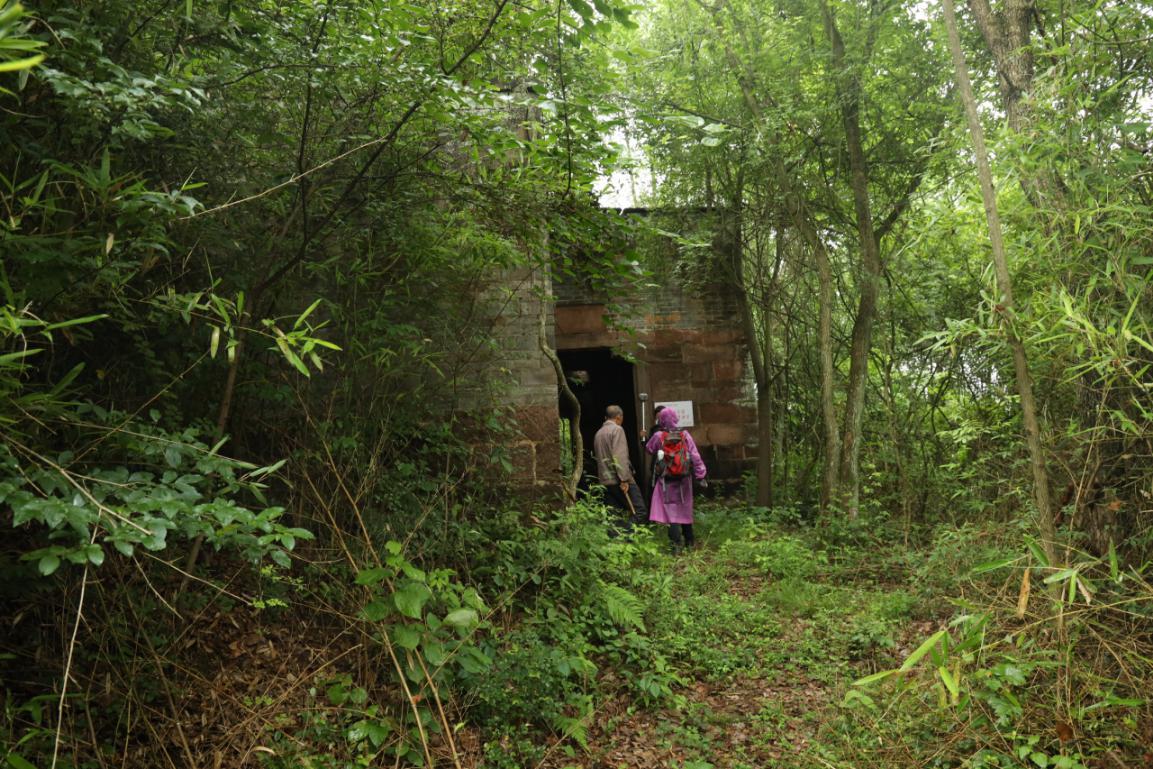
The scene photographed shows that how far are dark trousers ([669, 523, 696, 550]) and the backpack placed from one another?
520 millimetres

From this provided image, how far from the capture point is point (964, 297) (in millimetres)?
8227

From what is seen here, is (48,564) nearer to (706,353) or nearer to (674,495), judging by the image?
Result: (674,495)

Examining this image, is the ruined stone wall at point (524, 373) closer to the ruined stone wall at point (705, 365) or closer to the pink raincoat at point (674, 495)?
the pink raincoat at point (674, 495)

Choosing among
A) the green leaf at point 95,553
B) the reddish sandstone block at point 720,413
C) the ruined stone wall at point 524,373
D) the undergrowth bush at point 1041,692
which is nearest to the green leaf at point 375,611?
the green leaf at point 95,553

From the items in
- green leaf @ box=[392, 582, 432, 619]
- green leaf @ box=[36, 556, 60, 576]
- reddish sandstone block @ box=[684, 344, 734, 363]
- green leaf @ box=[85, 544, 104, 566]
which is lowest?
green leaf @ box=[392, 582, 432, 619]

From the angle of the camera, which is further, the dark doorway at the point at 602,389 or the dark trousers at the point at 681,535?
the dark doorway at the point at 602,389

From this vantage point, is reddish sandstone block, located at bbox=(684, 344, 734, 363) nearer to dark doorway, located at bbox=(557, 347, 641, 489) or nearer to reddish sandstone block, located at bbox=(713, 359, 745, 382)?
reddish sandstone block, located at bbox=(713, 359, 745, 382)

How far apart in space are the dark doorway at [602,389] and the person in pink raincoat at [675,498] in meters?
2.59

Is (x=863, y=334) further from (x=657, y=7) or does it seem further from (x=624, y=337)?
(x=657, y=7)

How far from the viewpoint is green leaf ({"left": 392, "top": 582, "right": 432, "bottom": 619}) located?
336 centimetres

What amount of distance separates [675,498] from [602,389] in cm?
622

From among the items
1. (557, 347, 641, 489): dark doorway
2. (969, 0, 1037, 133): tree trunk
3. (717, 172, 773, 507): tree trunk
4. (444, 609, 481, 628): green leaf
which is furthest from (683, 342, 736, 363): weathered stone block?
(444, 609, 481, 628): green leaf

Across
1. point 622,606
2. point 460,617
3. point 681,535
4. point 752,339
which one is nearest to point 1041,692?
point 622,606

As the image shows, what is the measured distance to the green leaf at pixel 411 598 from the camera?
3356mm
